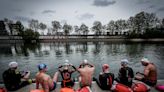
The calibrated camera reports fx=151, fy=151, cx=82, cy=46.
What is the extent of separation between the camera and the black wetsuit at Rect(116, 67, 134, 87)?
6.20 metres

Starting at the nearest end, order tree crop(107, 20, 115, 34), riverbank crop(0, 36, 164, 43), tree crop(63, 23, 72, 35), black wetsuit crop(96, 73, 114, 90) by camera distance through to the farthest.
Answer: black wetsuit crop(96, 73, 114, 90), riverbank crop(0, 36, 164, 43), tree crop(107, 20, 115, 34), tree crop(63, 23, 72, 35)

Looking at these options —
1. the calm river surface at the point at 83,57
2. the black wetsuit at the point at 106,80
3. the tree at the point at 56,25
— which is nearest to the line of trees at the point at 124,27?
the tree at the point at 56,25

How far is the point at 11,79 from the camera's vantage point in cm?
645

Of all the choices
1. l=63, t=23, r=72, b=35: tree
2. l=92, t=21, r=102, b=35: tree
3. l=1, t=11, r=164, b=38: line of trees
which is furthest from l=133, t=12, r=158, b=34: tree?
l=63, t=23, r=72, b=35: tree

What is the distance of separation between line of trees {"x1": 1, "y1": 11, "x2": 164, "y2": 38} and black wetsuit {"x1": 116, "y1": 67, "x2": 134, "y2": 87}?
79857mm

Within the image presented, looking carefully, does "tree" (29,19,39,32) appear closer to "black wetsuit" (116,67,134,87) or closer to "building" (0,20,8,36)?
"building" (0,20,8,36)

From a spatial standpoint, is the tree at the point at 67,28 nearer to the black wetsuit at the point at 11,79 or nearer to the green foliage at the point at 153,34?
the green foliage at the point at 153,34

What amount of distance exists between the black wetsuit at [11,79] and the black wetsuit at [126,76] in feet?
14.7

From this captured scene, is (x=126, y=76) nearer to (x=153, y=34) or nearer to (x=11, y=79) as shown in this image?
(x=11, y=79)

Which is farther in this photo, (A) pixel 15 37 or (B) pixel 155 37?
(A) pixel 15 37

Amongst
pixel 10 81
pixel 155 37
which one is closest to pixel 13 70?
pixel 10 81

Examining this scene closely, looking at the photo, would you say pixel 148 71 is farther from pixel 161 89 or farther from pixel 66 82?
pixel 66 82

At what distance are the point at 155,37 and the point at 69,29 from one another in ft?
191

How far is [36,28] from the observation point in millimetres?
103938
